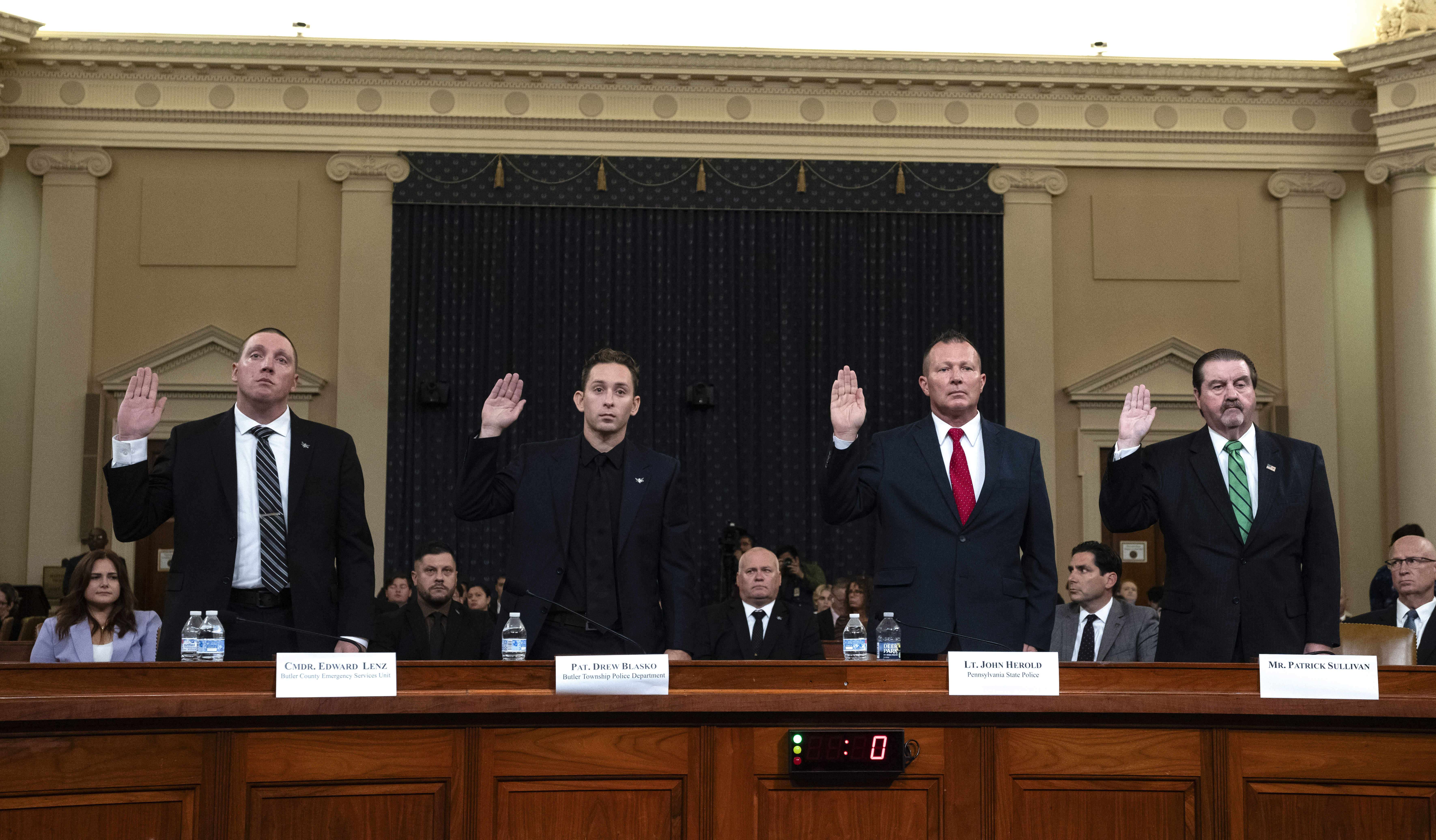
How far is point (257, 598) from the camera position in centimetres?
333

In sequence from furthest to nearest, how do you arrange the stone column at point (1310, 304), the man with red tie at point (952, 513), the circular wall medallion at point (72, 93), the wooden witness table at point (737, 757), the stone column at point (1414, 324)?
the stone column at point (1310, 304) → the circular wall medallion at point (72, 93) → the stone column at point (1414, 324) → the man with red tie at point (952, 513) → the wooden witness table at point (737, 757)

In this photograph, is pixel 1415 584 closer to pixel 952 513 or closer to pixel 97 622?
pixel 952 513

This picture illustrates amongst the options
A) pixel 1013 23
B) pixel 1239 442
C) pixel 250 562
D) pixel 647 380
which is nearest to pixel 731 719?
pixel 250 562

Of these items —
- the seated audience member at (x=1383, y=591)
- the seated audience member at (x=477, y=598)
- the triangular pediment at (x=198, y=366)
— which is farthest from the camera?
the triangular pediment at (x=198, y=366)

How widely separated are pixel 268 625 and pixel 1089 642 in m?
3.17

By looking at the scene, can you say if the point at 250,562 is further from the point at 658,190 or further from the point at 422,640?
the point at 658,190

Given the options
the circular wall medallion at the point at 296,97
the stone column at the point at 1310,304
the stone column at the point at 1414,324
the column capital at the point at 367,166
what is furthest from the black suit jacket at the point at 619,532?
the stone column at the point at 1310,304

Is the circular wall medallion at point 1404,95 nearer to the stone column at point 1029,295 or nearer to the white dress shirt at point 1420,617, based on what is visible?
the stone column at point 1029,295

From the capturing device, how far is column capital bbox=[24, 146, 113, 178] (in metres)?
Result: 10.8

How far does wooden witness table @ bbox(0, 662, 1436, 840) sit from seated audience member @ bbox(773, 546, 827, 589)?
22.5 ft

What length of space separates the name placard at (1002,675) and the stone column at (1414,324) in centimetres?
892

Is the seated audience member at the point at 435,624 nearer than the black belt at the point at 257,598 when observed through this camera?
No

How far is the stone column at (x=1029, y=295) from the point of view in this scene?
36.5 feet

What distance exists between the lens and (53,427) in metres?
10.6
